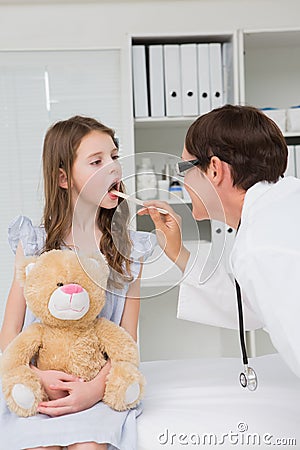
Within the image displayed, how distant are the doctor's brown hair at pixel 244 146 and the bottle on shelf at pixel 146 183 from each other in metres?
0.12

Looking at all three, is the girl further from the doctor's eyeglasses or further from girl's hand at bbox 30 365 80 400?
the doctor's eyeglasses

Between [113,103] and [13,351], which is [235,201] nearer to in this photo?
[13,351]

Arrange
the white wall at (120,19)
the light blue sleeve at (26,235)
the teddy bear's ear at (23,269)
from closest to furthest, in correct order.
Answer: the teddy bear's ear at (23,269)
the light blue sleeve at (26,235)
the white wall at (120,19)

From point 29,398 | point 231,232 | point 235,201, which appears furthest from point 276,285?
point 231,232

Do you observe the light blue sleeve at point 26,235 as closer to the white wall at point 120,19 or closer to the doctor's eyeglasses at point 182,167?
the doctor's eyeglasses at point 182,167

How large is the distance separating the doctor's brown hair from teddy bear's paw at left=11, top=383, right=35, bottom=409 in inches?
24.6

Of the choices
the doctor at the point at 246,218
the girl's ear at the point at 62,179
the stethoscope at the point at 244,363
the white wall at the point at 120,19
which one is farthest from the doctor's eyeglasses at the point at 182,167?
the white wall at the point at 120,19

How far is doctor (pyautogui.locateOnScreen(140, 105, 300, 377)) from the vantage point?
1331mm

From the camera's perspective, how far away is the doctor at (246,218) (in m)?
1.33

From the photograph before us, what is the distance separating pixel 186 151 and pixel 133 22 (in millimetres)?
1369

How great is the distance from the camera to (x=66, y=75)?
283 cm

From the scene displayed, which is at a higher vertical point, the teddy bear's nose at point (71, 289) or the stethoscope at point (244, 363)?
the teddy bear's nose at point (71, 289)

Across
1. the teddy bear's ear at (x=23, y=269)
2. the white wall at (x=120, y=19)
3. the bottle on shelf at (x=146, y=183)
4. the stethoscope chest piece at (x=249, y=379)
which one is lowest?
the stethoscope chest piece at (x=249, y=379)

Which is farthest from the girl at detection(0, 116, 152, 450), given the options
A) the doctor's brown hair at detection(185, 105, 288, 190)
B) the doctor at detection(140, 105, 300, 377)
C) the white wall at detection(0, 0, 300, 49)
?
the white wall at detection(0, 0, 300, 49)
